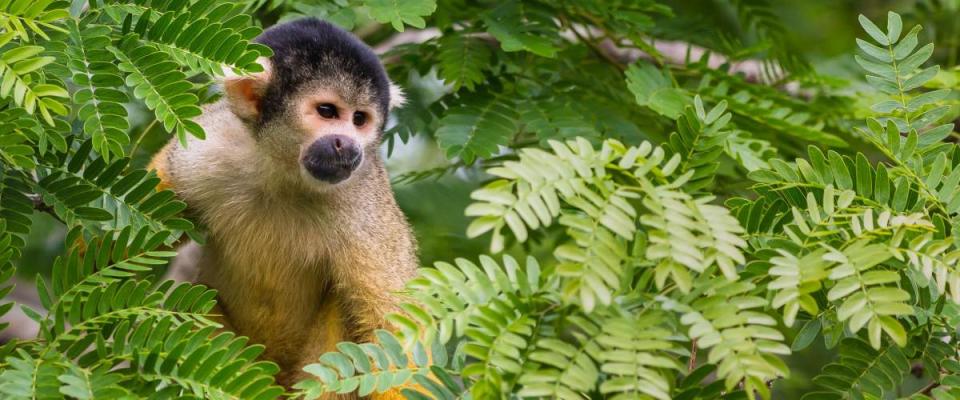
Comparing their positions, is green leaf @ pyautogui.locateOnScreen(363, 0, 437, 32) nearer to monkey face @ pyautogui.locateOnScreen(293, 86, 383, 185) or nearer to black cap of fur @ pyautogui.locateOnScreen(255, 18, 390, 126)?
black cap of fur @ pyautogui.locateOnScreen(255, 18, 390, 126)

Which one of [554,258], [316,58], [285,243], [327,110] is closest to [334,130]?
[327,110]

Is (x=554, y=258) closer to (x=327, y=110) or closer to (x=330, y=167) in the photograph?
(x=330, y=167)

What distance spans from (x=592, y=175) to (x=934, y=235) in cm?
104

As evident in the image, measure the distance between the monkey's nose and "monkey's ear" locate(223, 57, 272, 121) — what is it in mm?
339

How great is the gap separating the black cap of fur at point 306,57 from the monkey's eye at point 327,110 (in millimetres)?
117

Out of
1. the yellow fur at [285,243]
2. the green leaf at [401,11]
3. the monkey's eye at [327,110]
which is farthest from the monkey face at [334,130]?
the green leaf at [401,11]

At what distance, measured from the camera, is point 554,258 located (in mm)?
2916

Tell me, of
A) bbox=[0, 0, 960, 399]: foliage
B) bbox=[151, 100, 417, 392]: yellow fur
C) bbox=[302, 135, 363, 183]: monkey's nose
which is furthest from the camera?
bbox=[151, 100, 417, 392]: yellow fur

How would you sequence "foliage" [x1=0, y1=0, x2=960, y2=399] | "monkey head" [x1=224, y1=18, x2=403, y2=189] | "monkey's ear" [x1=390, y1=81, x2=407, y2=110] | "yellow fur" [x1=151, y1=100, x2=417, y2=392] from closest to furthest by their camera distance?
"foliage" [x1=0, y1=0, x2=960, y2=399]
"monkey head" [x1=224, y1=18, x2=403, y2=189]
"yellow fur" [x1=151, y1=100, x2=417, y2=392]
"monkey's ear" [x1=390, y1=81, x2=407, y2=110]

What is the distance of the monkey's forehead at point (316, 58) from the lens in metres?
4.02

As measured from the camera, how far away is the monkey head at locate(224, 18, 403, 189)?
4012 mm

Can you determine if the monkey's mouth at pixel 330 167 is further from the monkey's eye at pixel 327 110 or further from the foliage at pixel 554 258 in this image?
the foliage at pixel 554 258

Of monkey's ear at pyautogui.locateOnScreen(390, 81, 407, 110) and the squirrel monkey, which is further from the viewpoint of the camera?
monkey's ear at pyautogui.locateOnScreen(390, 81, 407, 110)

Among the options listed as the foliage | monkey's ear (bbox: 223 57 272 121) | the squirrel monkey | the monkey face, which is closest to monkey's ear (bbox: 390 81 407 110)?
the squirrel monkey
